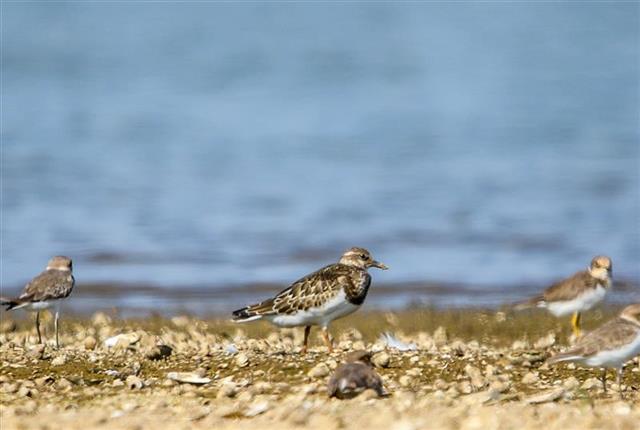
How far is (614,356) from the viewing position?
9.83 m

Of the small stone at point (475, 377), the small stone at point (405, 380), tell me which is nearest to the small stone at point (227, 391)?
the small stone at point (405, 380)

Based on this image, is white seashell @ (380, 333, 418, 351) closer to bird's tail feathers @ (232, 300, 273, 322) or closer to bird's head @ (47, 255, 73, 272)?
bird's tail feathers @ (232, 300, 273, 322)

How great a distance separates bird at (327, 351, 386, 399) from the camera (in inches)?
361

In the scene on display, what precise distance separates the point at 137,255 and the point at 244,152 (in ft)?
28.4

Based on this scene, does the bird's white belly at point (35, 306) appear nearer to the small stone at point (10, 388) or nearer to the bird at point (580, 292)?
the small stone at point (10, 388)

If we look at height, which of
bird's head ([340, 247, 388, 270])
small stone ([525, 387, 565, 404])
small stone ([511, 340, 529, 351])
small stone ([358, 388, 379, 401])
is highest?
bird's head ([340, 247, 388, 270])

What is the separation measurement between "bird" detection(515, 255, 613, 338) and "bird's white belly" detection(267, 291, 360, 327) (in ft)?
7.21

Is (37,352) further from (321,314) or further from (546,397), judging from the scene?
(546,397)

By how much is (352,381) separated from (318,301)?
2.54 meters

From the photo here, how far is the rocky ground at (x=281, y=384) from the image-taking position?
8461mm

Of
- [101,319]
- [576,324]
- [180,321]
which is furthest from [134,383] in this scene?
[576,324]

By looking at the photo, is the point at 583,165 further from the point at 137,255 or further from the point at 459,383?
the point at 459,383

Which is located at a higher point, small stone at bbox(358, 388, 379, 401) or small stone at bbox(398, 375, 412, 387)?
small stone at bbox(398, 375, 412, 387)

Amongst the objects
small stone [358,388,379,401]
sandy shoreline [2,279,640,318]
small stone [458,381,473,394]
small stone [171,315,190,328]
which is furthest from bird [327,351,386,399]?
sandy shoreline [2,279,640,318]
